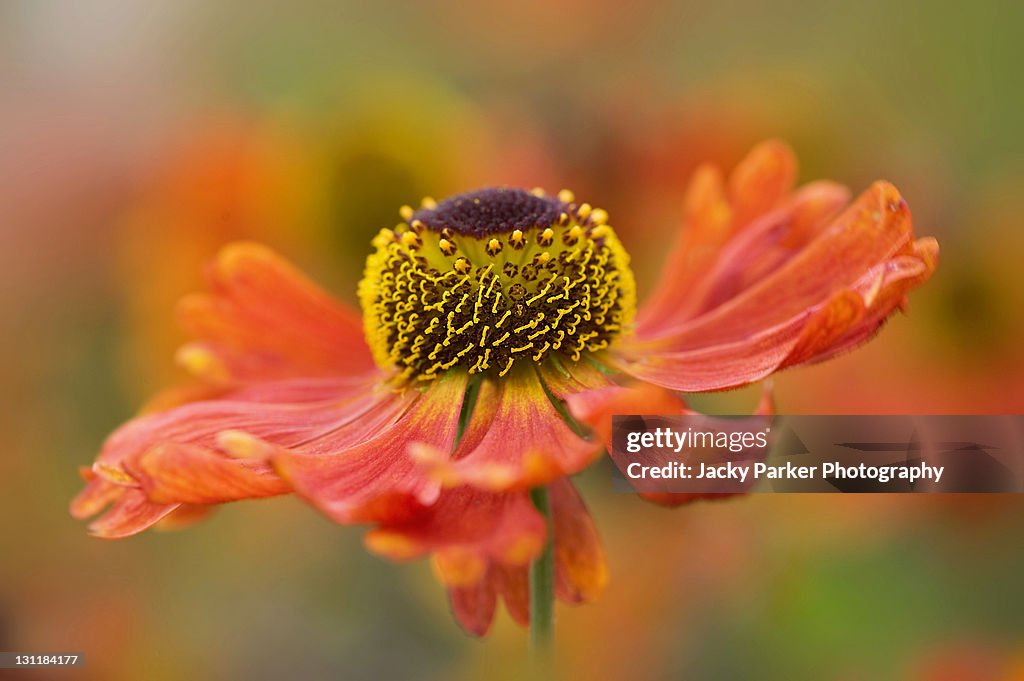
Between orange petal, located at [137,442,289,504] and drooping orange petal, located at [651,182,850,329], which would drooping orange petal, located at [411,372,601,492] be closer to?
orange petal, located at [137,442,289,504]

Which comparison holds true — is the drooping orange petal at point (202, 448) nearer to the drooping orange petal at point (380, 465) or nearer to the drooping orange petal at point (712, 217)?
the drooping orange petal at point (380, 465)

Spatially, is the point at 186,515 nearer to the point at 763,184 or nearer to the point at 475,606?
the point at 475,606

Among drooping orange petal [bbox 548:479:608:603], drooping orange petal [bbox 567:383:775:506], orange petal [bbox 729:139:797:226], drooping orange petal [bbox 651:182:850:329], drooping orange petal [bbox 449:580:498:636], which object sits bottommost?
drooping orange petal [bbox 449:580:498:636]

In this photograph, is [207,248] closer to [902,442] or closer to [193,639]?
[193,639]

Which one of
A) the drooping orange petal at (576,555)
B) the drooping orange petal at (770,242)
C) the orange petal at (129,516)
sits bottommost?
the drooping orange petal at (576,555)

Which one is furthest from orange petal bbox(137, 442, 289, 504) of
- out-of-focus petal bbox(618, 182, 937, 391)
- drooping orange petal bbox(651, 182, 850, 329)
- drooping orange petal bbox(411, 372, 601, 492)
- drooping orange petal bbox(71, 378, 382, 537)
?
drooping orange petal bbox(651, 182, 850, 329)

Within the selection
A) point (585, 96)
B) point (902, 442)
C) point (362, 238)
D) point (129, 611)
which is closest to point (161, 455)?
point (902, 442)

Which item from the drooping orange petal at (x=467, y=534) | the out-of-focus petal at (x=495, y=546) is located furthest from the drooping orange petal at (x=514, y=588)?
the drooping orange petal at (x=467, y=534)
